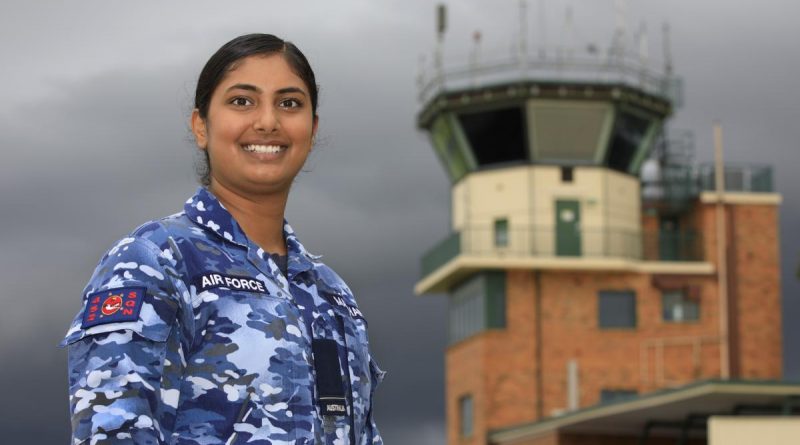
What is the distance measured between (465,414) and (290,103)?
175 ft

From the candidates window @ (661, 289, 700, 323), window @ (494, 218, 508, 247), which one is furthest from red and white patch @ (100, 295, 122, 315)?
window @ (661, 289, 700, 323)

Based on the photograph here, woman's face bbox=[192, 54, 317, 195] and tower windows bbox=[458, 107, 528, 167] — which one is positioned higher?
tower windows bbox=[458, 107, 528, 167]

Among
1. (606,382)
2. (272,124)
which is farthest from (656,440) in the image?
(272,124)

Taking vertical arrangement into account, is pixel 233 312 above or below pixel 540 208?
below

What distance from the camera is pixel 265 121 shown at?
12.4ft

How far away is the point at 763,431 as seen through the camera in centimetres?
3150

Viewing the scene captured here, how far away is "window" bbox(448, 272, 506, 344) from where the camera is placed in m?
55.0

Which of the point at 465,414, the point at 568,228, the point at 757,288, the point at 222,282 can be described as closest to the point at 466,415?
the point at 465,414

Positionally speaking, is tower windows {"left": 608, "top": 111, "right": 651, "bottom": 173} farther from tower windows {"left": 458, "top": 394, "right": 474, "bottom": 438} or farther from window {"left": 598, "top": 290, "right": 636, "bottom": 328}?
tower windows {"left": 458, "top": 394, "right": 474, "bottom": 438}

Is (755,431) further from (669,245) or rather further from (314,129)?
(314,129)

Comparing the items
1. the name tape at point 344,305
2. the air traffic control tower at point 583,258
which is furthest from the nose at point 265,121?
the air traffic control tower at point 583,258

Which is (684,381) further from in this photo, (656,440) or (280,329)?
(280,329)

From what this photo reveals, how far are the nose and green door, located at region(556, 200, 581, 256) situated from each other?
5207 cm

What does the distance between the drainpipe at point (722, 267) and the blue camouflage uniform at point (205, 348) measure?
53.5 m
